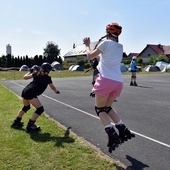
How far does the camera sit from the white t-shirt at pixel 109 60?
13.8 feet

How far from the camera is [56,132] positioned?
5.64 meters

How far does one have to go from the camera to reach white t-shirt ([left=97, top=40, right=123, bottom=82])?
4.21 meters

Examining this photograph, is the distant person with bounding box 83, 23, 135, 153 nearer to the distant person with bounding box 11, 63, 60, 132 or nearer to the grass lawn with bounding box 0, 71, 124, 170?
the grass lawn with bounding box 0, 71, 124, 170

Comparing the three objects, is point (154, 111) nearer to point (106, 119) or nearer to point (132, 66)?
point (106, 119)

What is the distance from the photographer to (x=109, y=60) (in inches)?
167

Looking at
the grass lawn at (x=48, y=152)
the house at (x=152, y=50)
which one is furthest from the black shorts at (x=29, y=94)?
the house at (x=152, y=50)

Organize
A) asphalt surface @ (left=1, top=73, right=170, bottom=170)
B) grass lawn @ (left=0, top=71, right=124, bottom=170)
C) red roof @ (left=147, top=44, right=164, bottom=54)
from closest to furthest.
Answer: grass lawn @ (left=0, top=71, right=124, bottom=170), asphalt surface @ (left=1, top=73, right=170, bottom=170), red roof @ (left=147, top=44, right=164, bottom=54)

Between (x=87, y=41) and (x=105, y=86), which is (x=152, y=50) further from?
(x=105, y=86)

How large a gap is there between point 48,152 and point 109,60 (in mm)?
1761

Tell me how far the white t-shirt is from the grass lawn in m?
1.27

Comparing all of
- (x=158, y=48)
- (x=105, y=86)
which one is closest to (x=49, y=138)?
(x=105, y=86)

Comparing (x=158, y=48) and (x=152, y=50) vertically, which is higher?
(x=158, y=48)

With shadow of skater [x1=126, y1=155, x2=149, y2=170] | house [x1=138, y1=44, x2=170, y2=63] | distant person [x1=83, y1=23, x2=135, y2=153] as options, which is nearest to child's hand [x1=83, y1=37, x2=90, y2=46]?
distant person [x1=83, y1=23, x2=135, y2=153]

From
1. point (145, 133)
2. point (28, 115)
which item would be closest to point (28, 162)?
point (145, 133)
